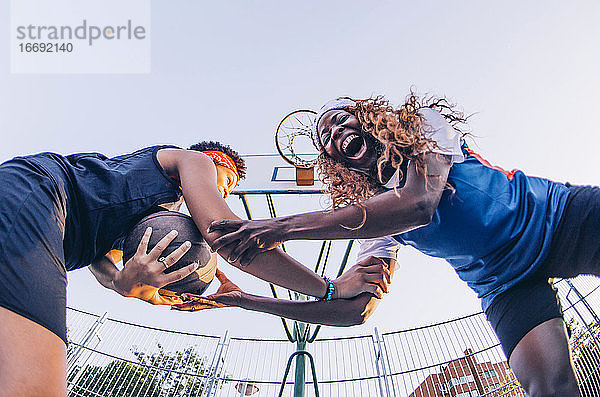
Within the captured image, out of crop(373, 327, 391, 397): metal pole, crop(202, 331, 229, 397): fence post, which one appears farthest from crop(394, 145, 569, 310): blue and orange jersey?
crop(202, 331, 229, 397): fence post

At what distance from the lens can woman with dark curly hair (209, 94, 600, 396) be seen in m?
2.06

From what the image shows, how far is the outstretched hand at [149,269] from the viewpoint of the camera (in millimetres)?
2152

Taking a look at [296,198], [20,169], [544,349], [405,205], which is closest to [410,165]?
[405,205]

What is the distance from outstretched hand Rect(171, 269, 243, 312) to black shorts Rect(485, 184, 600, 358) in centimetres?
167

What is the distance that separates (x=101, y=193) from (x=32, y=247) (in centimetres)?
47

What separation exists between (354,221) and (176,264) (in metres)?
0.99

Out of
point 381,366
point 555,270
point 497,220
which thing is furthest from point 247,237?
point 381,366

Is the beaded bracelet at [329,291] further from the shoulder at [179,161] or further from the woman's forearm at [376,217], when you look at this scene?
the shoulder at [179,161]

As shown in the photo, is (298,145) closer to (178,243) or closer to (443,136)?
(443,136)

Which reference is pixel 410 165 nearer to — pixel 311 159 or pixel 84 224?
pixel 84 224

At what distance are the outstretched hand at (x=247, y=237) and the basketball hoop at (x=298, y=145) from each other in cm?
623

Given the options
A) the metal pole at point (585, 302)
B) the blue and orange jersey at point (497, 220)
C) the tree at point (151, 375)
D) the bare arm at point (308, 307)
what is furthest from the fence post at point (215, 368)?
the blue and orange jersey at point (497, 220)

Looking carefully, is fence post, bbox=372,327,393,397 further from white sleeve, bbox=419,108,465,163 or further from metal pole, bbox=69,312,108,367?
white sleeve, bbox=419,108,465,163

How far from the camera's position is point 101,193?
188 centimetres
